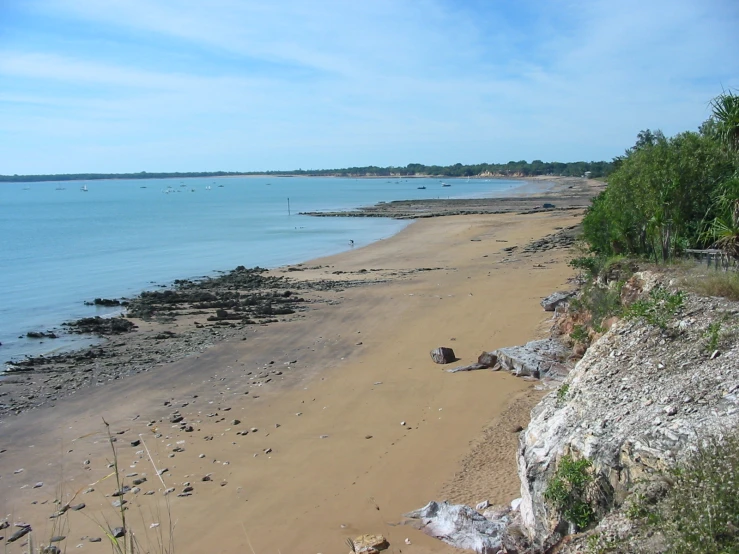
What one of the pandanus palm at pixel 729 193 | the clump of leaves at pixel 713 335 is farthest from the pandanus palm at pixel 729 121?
the clump of leaves at pixel 713 335

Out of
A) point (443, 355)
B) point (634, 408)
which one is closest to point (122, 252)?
point (443, 355)

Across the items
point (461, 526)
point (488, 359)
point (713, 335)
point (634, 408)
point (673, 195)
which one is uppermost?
point (673, 195)

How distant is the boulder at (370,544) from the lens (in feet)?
24.1

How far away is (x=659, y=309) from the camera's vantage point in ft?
26.4

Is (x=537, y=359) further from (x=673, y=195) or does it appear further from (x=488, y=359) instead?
(x=673, y=195)

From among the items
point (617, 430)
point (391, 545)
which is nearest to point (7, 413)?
point (391, 545)

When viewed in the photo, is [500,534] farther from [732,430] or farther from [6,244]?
[6,244]

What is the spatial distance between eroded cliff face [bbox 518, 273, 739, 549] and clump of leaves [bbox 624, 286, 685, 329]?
66 mm

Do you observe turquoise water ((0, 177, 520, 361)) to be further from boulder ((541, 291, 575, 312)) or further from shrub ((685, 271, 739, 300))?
shrub ((685, 271, 739, 300))

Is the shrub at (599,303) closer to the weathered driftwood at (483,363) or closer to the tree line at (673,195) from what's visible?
the tree line at (673,195)

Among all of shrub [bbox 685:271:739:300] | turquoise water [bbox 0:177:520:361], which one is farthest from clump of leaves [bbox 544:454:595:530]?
turquoise water [bbox 0:177:520:361]

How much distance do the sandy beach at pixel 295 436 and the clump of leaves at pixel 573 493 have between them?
1844 mm

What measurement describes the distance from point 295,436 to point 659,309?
691cm

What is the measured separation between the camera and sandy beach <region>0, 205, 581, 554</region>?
873 cm
